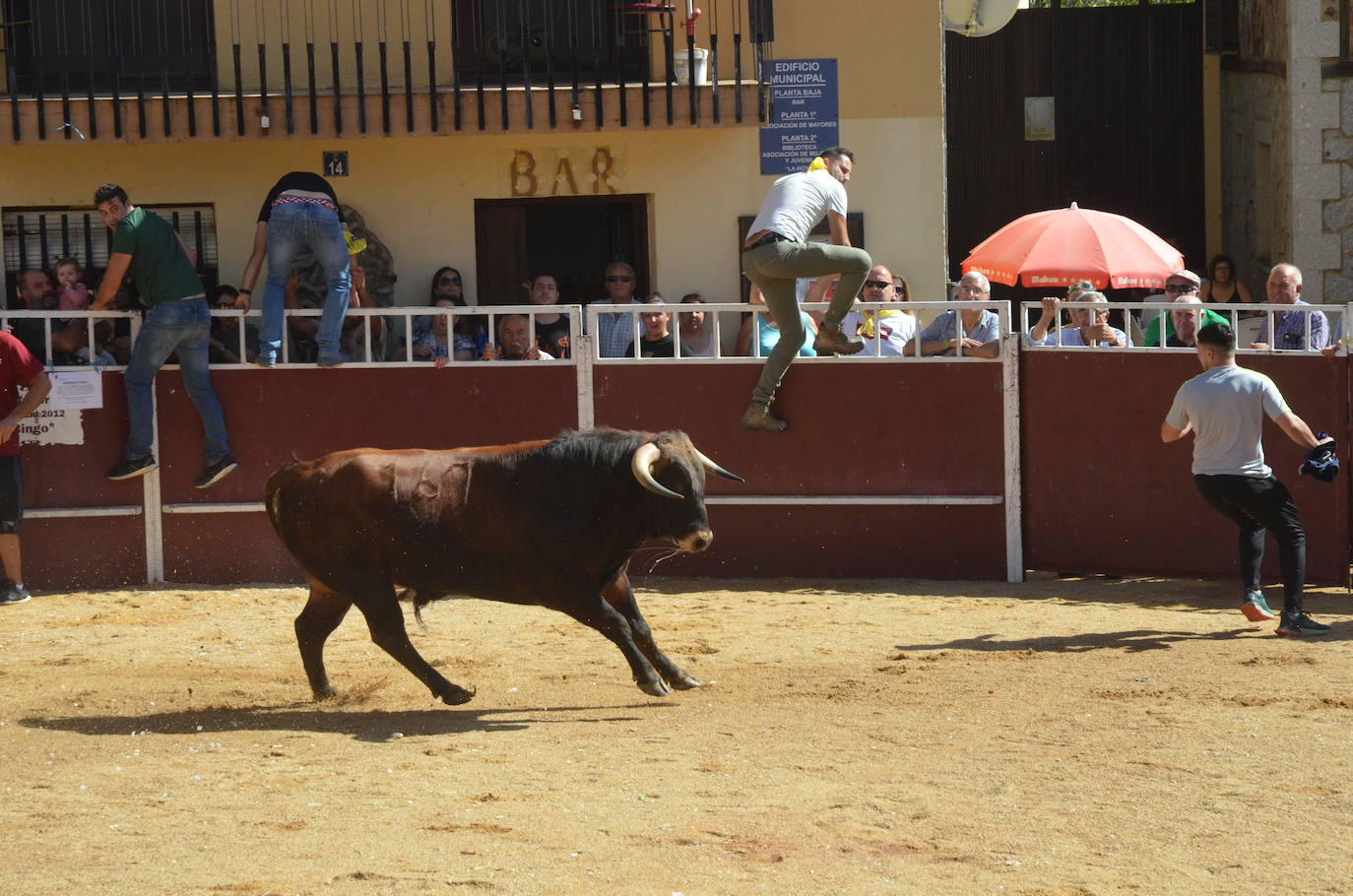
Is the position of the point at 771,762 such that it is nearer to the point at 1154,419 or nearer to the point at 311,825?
the point at 311,825

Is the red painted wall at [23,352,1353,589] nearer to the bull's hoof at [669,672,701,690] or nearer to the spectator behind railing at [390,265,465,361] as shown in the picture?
the spectator behind railing at [390,265,465,361]

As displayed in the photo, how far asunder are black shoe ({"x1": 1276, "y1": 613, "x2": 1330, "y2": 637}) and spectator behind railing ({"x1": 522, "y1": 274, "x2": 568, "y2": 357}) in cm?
452

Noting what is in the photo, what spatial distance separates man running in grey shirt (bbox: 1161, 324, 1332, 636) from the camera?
8.95 metres

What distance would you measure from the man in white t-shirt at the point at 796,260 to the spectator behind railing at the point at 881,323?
594 millimetres

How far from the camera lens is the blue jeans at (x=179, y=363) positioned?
35.0ft

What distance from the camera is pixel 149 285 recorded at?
10.6 metres

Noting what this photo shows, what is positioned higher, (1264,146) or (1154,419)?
(1264,146)

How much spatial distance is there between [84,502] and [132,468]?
44 centimetres

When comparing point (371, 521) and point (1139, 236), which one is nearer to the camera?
point (371, 521)

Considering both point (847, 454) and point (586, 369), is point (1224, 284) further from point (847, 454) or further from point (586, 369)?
point (586, 369)

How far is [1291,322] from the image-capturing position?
34.2ft

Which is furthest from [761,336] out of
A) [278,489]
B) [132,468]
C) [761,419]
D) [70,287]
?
[70,287]

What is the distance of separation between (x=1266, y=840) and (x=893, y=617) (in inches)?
163

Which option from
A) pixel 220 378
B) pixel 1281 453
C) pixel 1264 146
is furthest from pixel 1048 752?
pixel 1264 146
